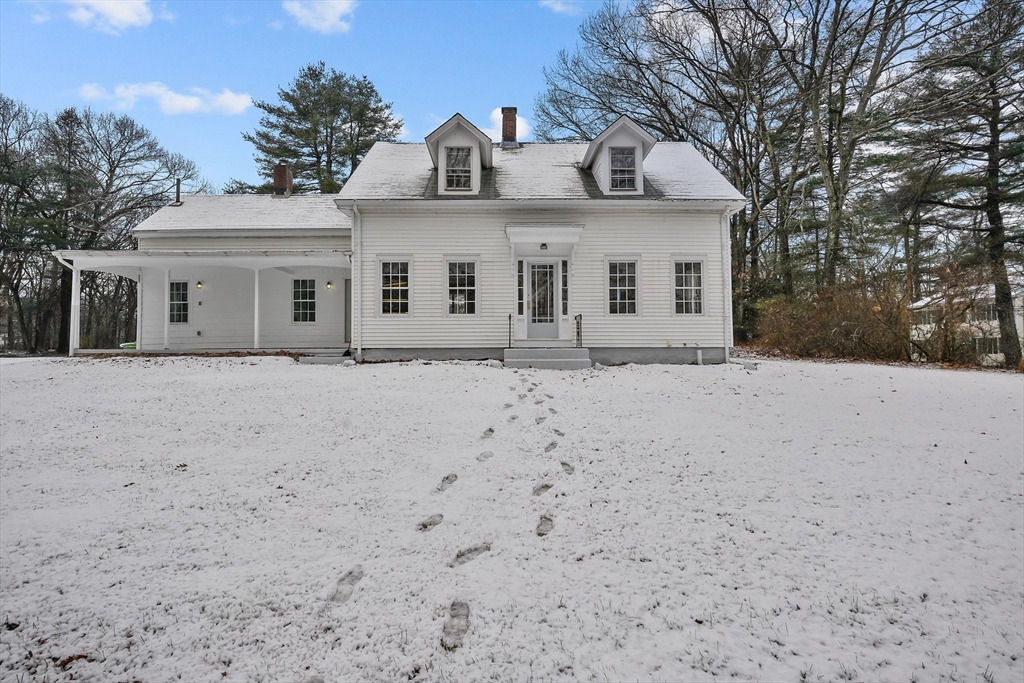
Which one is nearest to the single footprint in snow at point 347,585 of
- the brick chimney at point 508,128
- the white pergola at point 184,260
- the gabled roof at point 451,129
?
the white pergola at point 184,260

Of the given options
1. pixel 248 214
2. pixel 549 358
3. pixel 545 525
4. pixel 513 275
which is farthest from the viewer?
pixel 248 214

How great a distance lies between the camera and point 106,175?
72.3 feet

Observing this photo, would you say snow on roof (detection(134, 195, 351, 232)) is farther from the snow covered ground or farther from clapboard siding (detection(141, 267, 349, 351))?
the snow covered ground

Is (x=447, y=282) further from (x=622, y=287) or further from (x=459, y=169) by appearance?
(x=622, y=287)

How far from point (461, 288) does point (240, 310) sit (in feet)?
22.6

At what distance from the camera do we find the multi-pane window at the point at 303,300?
13883 mm

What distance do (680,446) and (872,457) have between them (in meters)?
1.60

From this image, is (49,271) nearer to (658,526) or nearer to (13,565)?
(13,565)

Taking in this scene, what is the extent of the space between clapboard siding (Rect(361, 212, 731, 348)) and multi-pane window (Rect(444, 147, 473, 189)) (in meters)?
0.99

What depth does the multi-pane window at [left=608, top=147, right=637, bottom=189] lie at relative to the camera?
39.0 feet

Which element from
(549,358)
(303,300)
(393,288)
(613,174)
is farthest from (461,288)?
(303,300)

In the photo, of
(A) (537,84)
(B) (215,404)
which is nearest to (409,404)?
(B) (215,404)

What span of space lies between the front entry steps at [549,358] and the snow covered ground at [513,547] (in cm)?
444

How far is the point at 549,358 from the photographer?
34.4ft
